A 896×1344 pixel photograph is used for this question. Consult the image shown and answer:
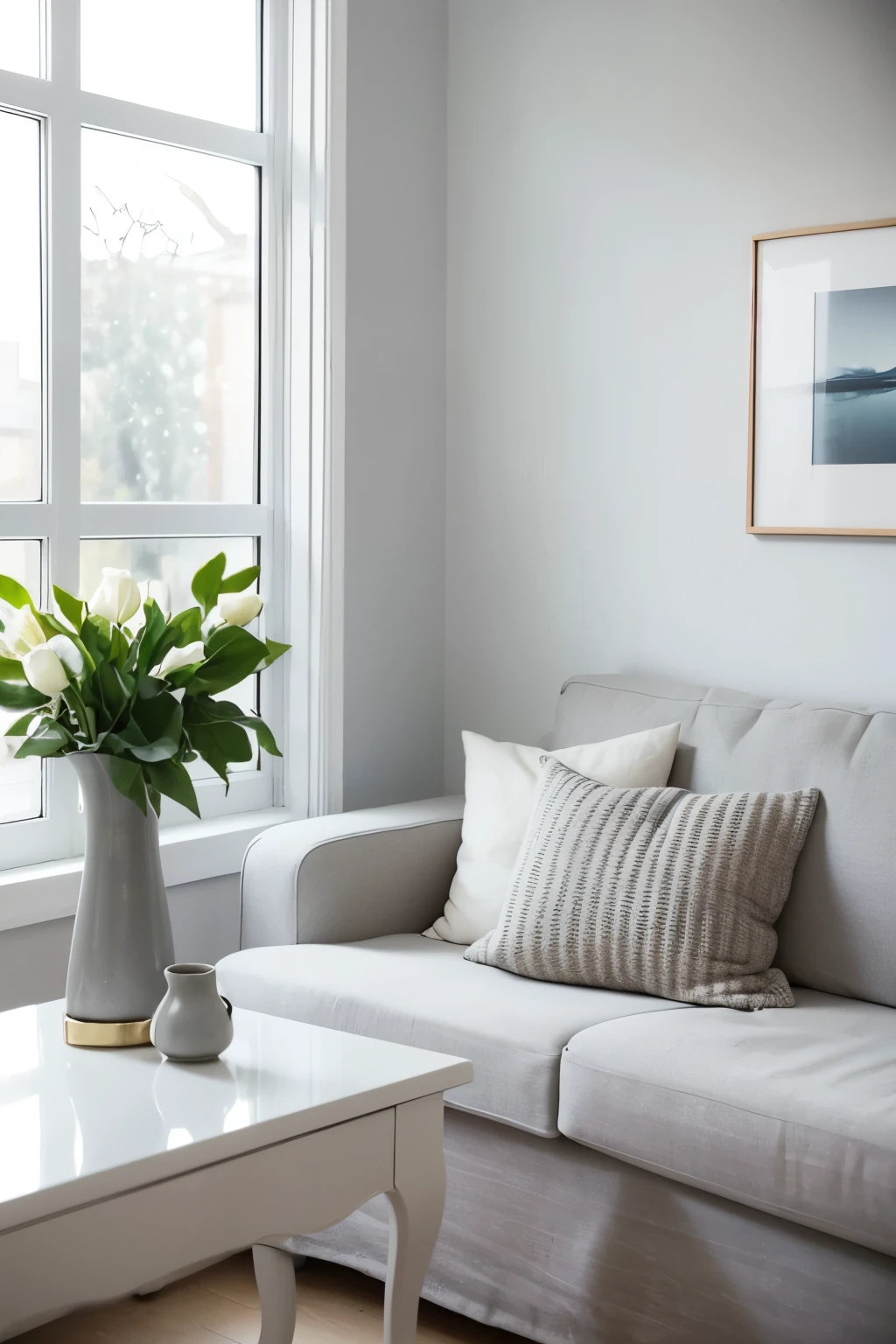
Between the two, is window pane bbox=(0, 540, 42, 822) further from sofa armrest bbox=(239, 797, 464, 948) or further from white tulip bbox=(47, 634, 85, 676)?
white tulip bbox=(47, 634, 85, 676)

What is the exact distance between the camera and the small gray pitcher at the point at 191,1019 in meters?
1.57

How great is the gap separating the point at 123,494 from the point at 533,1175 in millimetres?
1463

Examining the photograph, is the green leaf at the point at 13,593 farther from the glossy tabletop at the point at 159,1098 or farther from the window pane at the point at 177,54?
the window pane at the point at 177,54

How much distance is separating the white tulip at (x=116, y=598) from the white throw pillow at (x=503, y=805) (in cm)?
94

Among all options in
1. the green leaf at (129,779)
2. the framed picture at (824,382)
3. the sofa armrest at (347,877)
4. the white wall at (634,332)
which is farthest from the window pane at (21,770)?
the framed picture at (824,382)

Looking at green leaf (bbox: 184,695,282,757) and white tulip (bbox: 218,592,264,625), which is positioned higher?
white tulip (bbox: 218,592,264,625)

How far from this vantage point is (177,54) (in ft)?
8.90

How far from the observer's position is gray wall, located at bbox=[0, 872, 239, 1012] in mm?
2348

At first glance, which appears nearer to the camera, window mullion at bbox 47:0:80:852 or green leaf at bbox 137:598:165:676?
green leaf at bbox 137:598:165:676

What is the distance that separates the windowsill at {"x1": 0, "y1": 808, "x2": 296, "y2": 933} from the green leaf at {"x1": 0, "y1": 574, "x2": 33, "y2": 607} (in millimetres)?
774

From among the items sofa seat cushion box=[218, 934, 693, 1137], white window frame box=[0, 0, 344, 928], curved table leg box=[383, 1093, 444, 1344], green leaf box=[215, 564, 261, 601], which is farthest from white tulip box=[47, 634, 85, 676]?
white window frame box=[0, 0, 344, 928]

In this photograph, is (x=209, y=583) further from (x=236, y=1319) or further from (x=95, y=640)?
(x=236, y=1319)

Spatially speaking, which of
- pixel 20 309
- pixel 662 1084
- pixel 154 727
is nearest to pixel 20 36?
pixel 20 309

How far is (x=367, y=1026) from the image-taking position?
2098 mm
